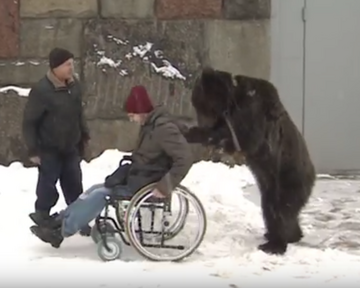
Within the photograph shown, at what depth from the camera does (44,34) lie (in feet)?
28.2

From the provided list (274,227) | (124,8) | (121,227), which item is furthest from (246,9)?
(121,227)

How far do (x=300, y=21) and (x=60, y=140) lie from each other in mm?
3854

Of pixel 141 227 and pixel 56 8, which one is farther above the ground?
pixel 56 8

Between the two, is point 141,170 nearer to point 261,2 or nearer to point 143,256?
point 143,256

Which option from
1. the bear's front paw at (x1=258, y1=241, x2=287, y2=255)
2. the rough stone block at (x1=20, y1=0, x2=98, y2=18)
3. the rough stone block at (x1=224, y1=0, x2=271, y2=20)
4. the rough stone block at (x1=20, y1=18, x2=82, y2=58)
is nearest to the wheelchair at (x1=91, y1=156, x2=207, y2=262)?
the bear's front paw at (x1=258, y1=241, x2=287, y2=255)

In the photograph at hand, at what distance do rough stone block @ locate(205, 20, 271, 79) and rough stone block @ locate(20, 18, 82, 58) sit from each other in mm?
1413

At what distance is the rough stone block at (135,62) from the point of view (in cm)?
868

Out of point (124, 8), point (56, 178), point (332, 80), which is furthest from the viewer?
point (332, 80)

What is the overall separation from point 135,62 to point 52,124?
7.88 ft

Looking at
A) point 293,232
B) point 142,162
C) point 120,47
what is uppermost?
point 120,47

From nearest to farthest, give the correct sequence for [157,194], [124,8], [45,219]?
1. [157,194]
2. [45,219]
3. [124,8]

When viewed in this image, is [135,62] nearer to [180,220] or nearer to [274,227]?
[180,220]

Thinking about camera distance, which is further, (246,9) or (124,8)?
(246,9)

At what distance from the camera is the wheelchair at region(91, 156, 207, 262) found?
596 centimetres
